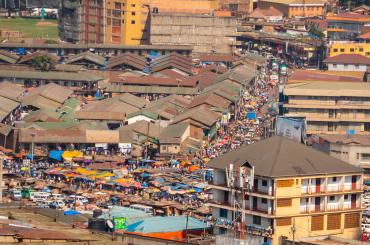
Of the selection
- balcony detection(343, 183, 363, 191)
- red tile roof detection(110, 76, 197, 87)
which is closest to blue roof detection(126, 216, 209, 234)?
balcony detection(343, 183, 363, 191)

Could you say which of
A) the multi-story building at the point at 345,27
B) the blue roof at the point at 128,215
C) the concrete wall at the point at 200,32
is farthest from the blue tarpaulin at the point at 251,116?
the blue roof at the point at 128,215

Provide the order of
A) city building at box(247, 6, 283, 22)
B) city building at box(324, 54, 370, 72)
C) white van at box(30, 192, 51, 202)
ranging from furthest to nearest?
1. city building at box(247, 6, 283, 22)
2. city building at box(324, 54, 370, 72)
3. white van at box(30, 192, 51, 202)

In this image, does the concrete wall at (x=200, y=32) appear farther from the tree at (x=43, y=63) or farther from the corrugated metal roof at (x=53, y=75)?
the corrugated metal roof at (x=53, y=75)

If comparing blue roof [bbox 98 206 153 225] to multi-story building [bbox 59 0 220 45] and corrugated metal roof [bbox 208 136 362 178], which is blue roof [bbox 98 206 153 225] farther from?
multi-story building [bbox 59 0 220 45]

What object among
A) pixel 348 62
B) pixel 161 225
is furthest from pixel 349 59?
pixel 161 225

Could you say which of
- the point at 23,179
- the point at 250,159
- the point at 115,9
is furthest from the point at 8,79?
the point at 250,159

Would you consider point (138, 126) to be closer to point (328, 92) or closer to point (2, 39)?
point (328, 92)
